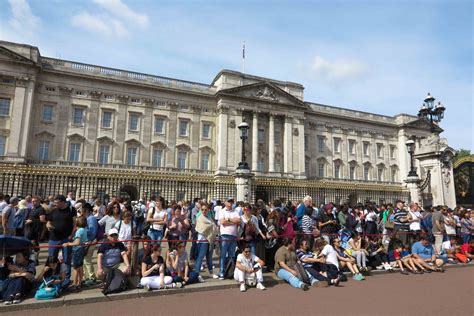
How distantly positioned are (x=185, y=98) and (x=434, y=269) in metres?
33.4

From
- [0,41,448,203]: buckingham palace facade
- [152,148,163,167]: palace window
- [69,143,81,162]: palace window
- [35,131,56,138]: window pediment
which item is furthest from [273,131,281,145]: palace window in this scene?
[35,131,56,138]: window pediment

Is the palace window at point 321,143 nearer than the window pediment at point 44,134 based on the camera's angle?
No

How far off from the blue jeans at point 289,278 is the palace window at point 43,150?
3208 centimetres

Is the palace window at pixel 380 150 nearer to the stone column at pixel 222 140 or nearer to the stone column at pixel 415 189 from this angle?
the stone column at pixel 222 140

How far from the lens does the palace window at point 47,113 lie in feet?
106

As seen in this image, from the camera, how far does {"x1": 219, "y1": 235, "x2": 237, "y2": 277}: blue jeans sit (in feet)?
25.1

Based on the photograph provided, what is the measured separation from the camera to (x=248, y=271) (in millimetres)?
6977

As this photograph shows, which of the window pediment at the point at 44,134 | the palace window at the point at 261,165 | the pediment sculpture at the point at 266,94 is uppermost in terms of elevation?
the pediment sculpture at the point at 266,94

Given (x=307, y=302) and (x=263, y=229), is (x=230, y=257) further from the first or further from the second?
(x=307, y=302)

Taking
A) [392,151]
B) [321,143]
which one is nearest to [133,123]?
[321,143]

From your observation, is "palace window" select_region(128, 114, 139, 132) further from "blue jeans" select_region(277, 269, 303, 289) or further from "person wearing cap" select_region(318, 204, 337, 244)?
"blue jeans" select_region(277, 269, 303, 289)

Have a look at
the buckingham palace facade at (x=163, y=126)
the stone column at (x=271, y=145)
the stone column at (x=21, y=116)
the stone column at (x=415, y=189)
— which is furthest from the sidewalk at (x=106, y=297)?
the stone column at (x=271, y=145)

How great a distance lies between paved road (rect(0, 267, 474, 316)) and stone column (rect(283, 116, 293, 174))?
32856 mm

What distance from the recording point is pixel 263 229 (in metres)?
8.55
